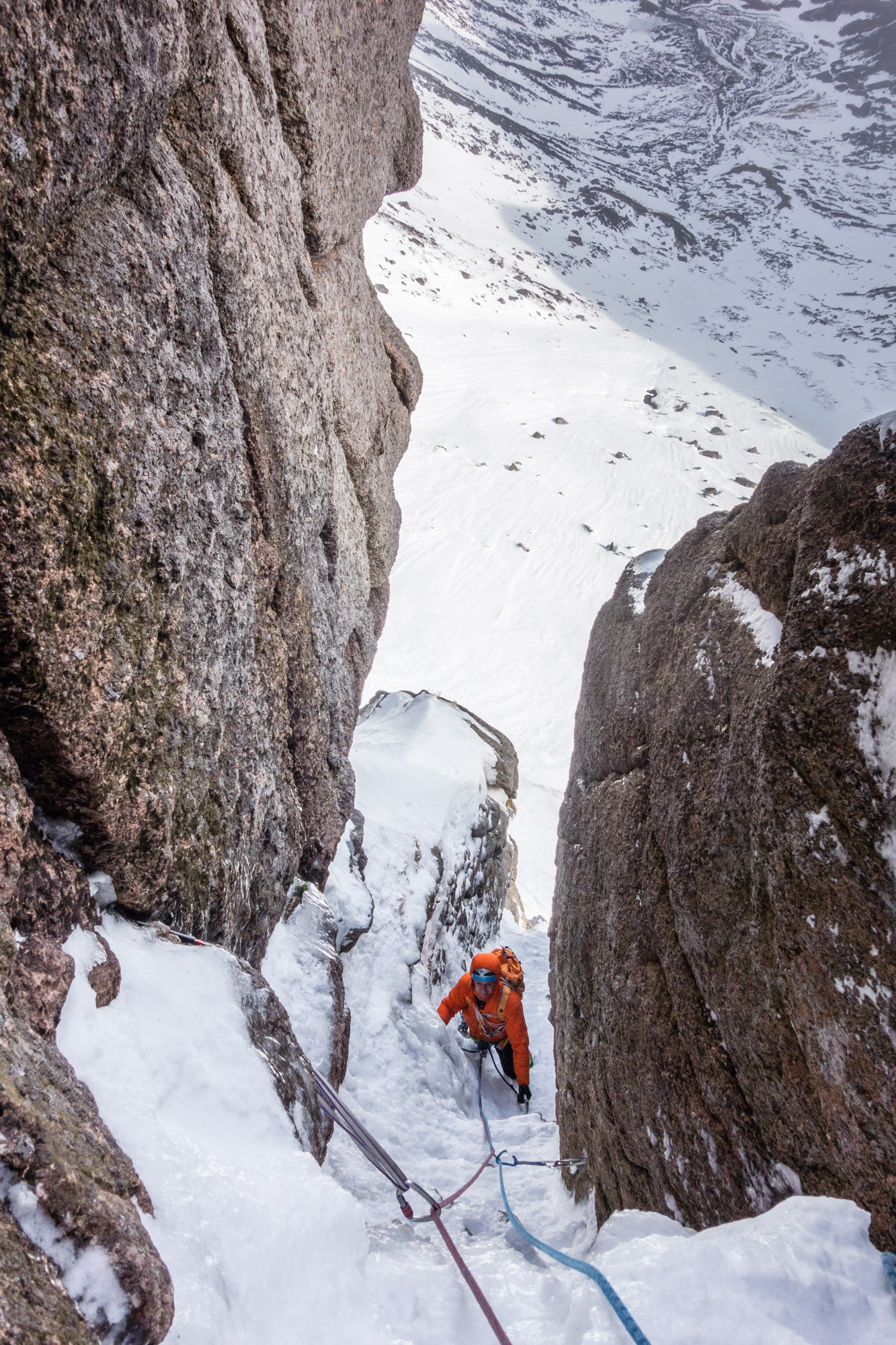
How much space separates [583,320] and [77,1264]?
168ft

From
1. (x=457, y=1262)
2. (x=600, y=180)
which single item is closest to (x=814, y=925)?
(x=457, y=1262)

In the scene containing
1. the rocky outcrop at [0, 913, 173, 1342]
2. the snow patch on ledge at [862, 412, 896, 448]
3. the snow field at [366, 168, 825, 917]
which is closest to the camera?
the rocky outcrop at [0, 913, 173, 1342]

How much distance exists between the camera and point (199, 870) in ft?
10.9

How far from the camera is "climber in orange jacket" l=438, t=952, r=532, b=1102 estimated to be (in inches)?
234

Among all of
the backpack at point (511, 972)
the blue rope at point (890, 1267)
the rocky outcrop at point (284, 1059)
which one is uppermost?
the blue rope at point (890, 1267)

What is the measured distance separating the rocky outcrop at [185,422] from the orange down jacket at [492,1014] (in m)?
2.00

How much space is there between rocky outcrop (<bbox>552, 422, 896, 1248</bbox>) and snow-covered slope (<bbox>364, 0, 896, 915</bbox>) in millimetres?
10402

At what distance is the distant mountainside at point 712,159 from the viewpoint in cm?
4912

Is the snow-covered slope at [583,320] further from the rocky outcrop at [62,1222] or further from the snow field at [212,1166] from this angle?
the rocky outcrop at [62,1222]

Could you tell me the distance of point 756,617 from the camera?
3.42m

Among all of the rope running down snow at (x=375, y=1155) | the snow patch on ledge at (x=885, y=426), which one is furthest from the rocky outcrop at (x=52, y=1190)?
the snow patch on ledge at (x=885, y=426)

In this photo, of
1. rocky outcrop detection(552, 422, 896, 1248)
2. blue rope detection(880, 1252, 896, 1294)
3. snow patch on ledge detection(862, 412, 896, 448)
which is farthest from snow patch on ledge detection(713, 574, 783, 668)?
blue rope detection(880, 1252, 896, 1294)

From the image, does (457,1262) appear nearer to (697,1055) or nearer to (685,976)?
(697,1055)

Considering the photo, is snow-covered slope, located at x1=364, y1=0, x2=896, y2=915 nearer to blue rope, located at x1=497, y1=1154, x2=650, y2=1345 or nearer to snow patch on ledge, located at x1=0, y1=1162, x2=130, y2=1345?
blue rope, located at x1=497, y1=1154, x2=650, y2=1345
